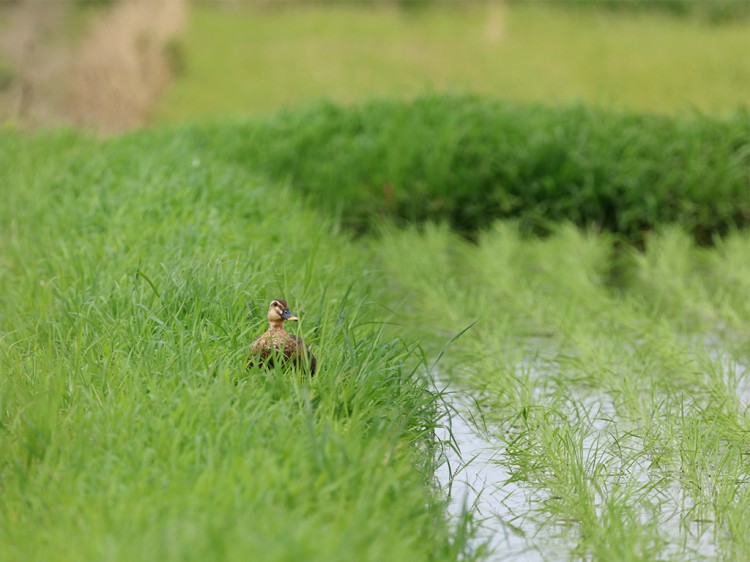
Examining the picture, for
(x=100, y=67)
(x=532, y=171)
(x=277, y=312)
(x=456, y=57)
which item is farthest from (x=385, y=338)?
(x=456, y=57)

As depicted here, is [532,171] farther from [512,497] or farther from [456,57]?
[456,57]

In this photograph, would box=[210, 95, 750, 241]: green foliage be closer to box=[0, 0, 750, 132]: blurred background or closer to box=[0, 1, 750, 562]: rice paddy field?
box=[0, 1, 750, 562]: rice paddy field

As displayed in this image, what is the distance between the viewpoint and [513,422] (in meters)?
4.32

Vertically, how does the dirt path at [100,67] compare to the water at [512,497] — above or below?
below

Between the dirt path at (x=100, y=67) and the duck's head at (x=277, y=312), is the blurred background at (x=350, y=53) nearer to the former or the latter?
the dirt path at (x=100, y=67)

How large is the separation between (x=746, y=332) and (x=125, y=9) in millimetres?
14822

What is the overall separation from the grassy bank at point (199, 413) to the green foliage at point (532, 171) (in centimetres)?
278

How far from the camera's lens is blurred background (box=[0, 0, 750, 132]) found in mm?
15914

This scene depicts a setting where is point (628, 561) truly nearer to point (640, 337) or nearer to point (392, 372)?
point (392, 372)

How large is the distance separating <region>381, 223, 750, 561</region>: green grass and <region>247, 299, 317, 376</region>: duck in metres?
0.80

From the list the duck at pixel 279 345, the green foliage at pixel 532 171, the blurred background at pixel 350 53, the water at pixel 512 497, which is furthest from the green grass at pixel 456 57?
the duck at pixel 279 345

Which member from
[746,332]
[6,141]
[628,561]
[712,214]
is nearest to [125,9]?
[6,141]

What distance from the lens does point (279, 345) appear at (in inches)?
145

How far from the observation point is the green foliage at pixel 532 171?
856cm
